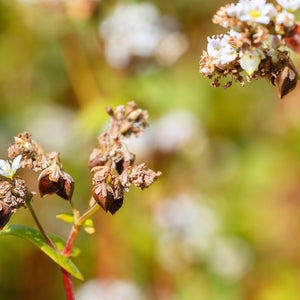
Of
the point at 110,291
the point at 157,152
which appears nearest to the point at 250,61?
the point at 110,291

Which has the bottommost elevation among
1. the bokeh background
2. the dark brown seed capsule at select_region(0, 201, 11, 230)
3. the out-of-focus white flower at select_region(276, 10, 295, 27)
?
the dark brown seed capsule at select_region(0, 201, 11, 230)

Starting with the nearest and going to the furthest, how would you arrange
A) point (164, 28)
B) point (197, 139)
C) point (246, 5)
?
1. point (246, 5)
2. point (164, 28)
3. point (197, 139)

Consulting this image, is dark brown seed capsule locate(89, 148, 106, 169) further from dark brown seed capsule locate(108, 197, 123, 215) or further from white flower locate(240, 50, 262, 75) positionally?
white flower locate(240, 50, 262, 75)

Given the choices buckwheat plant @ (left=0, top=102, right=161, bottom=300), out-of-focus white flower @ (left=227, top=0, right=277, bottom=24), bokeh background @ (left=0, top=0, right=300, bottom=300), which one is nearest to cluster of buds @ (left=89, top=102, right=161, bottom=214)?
buckwheat plant @ (left=0, top=102, right=161, bottom=300)

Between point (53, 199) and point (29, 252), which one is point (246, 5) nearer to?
point (29, 252)

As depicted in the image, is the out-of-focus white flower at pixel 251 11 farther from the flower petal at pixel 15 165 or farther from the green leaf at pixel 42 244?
the green leaf at pixel 42 244

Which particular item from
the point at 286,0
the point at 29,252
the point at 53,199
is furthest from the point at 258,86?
the point at 286,0
